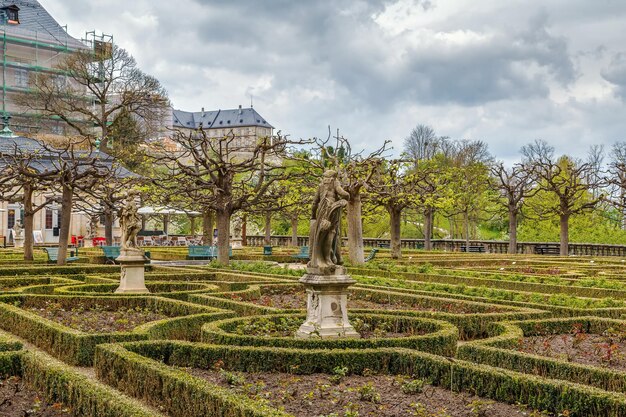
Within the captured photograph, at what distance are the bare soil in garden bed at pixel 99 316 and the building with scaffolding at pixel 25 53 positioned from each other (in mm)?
42329

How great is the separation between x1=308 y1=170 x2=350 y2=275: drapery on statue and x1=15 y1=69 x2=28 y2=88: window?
→ 50.4 metres

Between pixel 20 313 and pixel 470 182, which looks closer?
pixel 20 313

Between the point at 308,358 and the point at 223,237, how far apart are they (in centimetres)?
1639

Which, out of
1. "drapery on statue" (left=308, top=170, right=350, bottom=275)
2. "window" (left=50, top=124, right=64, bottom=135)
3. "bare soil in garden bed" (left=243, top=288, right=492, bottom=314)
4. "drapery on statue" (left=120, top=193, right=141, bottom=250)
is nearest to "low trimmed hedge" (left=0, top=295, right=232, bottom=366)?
"bare soil in garden bed" (left=243, top=288, right=492, bottom=314)

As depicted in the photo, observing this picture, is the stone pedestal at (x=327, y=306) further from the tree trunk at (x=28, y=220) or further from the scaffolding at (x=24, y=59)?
the scaffolding at (x=24, y=59)

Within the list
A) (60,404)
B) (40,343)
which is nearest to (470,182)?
(40,343)

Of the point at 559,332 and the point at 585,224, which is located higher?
the point at 585,224

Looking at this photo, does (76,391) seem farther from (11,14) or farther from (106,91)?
(11,14)

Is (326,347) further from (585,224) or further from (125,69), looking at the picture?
(125,69)

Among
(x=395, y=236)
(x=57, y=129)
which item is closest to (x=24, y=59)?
(x=57, y=129)

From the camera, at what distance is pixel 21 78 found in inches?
2232

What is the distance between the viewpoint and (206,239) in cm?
3656

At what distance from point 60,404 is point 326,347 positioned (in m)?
3.44

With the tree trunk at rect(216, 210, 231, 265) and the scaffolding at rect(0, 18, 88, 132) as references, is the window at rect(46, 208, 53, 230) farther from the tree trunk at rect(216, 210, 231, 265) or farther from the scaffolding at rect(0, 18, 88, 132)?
the tree trunk at rect(216, 210, 231, 265)
